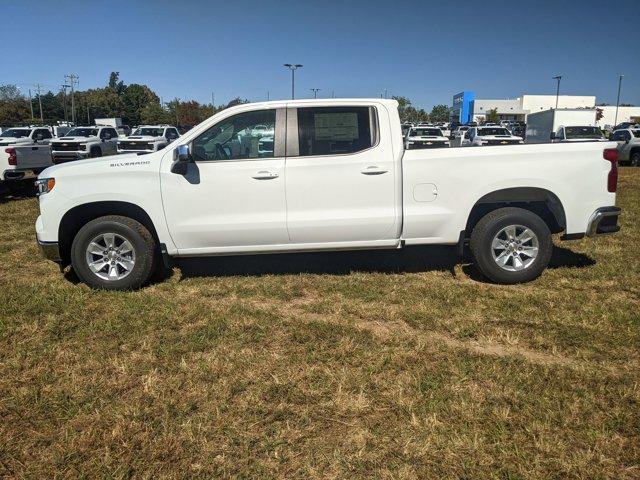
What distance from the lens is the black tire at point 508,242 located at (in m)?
5.39

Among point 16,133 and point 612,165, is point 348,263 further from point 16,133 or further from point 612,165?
point 16,133

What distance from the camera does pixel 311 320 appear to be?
4664mm

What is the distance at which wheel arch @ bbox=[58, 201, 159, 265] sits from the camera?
5320mm

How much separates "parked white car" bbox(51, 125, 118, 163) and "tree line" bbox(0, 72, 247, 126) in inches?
2498

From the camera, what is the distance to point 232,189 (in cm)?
517

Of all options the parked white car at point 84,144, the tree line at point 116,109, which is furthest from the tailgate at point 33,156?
the tree line at point 116,109

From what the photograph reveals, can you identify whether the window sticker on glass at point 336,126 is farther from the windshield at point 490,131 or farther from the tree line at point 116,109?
the tree line at point 116,109

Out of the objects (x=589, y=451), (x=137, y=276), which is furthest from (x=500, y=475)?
(x=137, y=276)

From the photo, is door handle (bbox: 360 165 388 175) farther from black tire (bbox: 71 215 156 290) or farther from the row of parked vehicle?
the row of parked vehicle

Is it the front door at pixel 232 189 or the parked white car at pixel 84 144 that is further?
the parked white car at pixel 84 144

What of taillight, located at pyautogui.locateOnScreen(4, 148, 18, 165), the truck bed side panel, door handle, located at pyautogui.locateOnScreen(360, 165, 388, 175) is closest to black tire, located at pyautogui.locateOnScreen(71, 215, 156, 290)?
door handle, located at pyautogui.locateOnScreen(360, 165, 388, 175)

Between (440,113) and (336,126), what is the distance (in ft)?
376

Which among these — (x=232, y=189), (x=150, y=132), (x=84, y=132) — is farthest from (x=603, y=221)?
(x=84, y=132)

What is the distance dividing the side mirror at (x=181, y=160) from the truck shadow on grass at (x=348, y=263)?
148 centimetres
